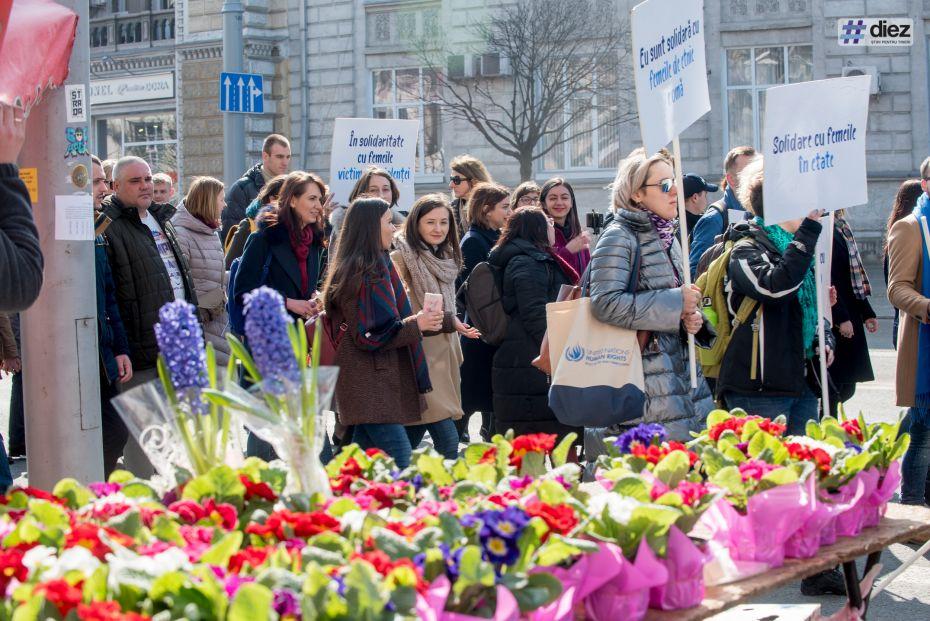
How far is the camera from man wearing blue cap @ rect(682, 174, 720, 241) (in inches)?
358

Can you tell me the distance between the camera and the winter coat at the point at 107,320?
6355 millimetres

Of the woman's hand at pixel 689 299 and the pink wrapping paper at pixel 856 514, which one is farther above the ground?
the woman's hand at pixel 689 299

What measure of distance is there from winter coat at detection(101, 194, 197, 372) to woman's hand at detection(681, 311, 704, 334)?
8.54 feet

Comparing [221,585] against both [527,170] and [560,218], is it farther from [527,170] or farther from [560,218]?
[527,170]

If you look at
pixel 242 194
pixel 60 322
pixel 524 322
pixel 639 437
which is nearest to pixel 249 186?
pixel 242 194

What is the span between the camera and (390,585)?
231 cm

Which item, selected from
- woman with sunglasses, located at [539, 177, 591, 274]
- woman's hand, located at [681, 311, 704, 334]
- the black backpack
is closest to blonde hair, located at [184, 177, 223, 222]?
the black backpack

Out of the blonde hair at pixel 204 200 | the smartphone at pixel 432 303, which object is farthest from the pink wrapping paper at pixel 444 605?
the blonde hair at pixel 204 200

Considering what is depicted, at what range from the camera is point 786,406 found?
20.6 ft

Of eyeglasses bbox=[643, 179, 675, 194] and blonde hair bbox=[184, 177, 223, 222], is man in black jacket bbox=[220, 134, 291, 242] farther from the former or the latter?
eyeglasses bbox=[643, 179, 675, 194]

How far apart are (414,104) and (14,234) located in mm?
25171

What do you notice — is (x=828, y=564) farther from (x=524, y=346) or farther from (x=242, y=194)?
(x=242, y=194)

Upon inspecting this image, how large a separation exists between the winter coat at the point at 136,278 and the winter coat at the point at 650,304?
2.29m

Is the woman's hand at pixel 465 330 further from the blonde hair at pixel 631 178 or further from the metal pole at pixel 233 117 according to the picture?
the metal pole at pixel 233 117
